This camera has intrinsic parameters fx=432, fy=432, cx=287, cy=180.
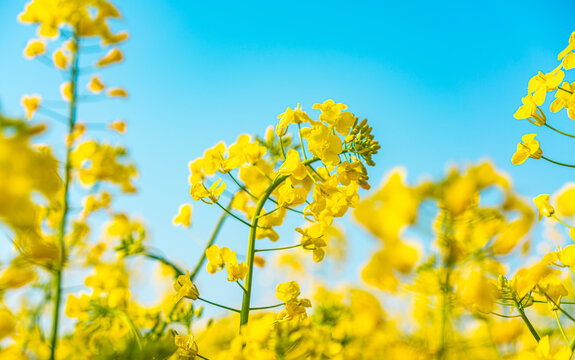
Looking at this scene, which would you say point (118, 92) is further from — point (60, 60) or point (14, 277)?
point (14, 277)

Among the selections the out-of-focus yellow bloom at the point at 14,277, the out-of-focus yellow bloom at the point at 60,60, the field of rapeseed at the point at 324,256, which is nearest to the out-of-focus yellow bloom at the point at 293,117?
the field of rapeseed at the point at 324,256

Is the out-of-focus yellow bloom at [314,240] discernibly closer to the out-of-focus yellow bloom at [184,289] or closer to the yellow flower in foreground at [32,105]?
the out-of-focus yellow bloom at [184,289]

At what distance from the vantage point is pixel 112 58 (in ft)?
8.62

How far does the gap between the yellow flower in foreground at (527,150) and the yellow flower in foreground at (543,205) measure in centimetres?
13

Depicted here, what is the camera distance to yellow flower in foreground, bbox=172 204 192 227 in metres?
1.75

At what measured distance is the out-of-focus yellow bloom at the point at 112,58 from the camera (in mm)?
2598

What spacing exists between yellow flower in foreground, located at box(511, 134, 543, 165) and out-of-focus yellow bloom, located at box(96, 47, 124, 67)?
2258 millimetres

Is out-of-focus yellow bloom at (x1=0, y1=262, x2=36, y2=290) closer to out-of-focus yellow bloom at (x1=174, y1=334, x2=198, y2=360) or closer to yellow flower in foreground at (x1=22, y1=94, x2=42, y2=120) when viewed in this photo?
out-of-focus yellow bloom at (x1=174, y1=334, x2=198, y2=360)

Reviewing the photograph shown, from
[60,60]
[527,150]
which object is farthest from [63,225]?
[527,150]

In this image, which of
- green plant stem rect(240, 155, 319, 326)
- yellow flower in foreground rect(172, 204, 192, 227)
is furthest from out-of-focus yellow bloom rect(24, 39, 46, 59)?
green plant stem rect(240, 155, 319, 326)

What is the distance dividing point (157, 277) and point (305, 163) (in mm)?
2199

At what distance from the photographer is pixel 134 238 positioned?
2094mm

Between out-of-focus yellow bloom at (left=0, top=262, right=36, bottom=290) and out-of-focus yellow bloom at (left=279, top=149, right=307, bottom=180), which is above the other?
out-of-focus yellow bloom at (left=279, top=149, right=307, bottom=180)

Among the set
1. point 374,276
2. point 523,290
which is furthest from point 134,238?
point 523,290
